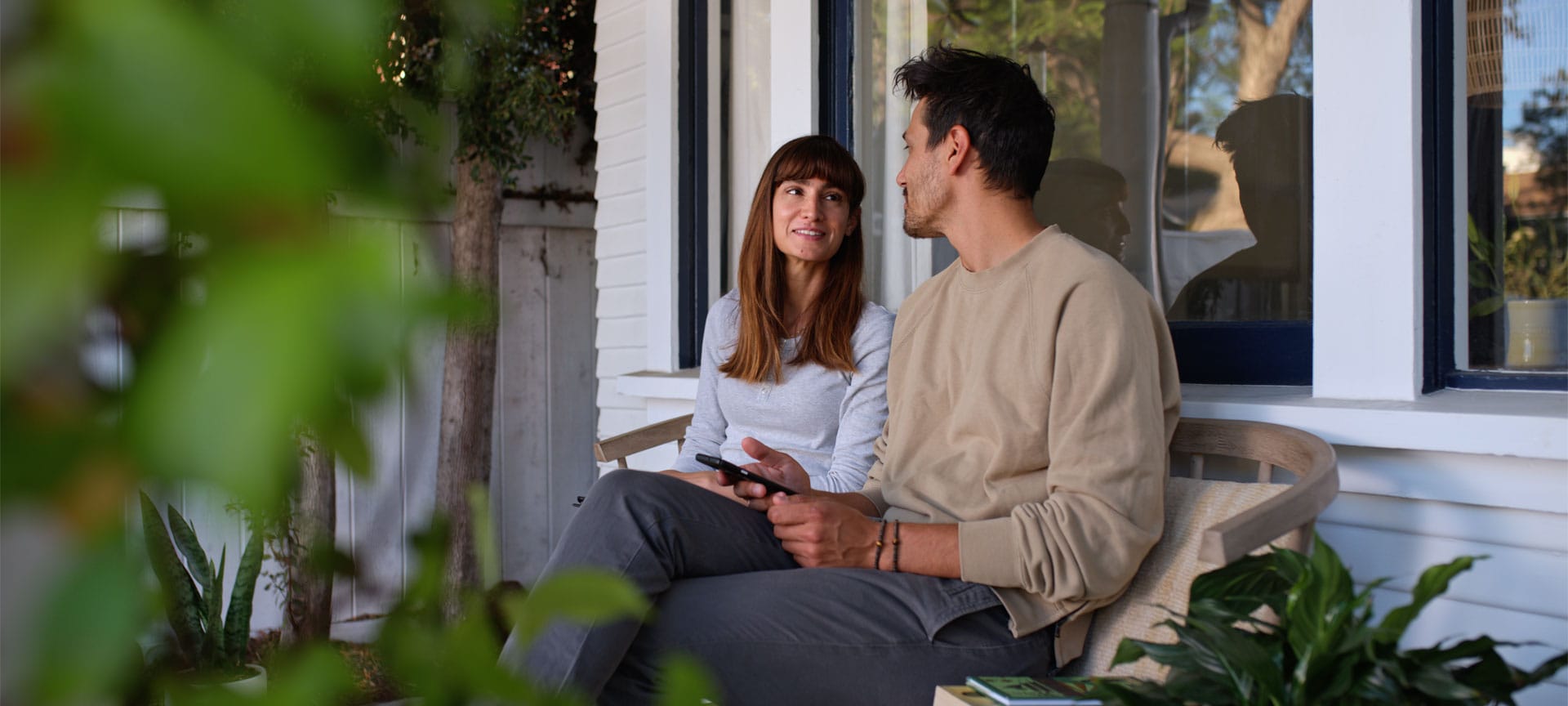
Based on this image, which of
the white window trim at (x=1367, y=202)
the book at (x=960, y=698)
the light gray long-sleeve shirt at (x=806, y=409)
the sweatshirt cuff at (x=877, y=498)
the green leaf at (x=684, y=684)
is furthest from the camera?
the light gray long-sleeve shirt at (x=806, y=409)

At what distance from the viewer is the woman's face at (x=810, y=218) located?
2838 millimetres

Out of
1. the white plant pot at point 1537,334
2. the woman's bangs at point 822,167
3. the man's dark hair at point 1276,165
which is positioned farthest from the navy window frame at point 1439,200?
the woman's bangs at point 822,167

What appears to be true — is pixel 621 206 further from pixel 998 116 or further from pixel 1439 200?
pixel 1439 200

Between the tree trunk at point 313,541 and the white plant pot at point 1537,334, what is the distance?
2029 millimetres

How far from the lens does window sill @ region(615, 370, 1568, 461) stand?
165 centimetres

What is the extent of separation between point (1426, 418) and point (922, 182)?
3.07 ft

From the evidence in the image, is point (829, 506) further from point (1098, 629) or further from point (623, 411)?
point (623, 411)

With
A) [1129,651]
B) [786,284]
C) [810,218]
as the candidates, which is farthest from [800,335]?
[1129,651]

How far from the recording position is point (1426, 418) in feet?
5.79

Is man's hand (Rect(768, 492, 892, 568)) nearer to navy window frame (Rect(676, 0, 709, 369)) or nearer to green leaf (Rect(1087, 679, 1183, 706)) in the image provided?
green leaf (Rect(1087, 679, 1183, 706))

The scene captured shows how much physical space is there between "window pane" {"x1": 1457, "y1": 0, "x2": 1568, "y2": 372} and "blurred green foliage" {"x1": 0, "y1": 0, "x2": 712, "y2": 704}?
2119 mm

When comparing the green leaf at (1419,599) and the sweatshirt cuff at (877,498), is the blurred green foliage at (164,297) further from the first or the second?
the sweatshirt cuff at (877,498)

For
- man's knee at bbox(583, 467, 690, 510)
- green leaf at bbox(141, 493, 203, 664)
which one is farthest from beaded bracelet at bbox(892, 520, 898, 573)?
green leaf at bbox(141, 493, 203, 664)

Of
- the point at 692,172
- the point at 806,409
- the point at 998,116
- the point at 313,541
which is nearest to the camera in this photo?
the point at 313,541
